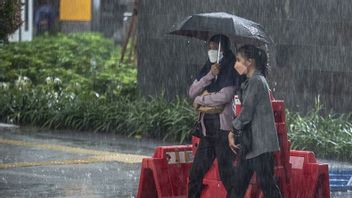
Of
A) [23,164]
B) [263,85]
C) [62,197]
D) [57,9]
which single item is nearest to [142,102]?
[23,164]

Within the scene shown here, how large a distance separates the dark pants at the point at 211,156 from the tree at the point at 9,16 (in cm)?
719

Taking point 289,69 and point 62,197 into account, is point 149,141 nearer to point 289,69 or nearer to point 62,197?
point 289,69

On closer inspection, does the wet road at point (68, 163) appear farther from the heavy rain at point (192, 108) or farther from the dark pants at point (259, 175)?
the dark pants at point (259, 175)

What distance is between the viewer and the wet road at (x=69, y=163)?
11.3 metres

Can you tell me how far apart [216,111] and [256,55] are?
63 cm

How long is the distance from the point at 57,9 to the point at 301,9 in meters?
18.0

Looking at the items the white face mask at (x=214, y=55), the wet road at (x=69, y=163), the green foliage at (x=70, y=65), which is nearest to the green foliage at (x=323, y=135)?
the wet road at (x=69, y=163)

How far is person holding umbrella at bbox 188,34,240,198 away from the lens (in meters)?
9.21

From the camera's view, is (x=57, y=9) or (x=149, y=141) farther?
(x=57, y=9)

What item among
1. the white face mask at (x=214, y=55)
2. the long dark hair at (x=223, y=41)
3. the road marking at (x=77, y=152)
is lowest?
the road marking at (x=77, y=152)

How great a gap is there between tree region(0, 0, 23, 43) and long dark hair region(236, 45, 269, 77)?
24.7 feet

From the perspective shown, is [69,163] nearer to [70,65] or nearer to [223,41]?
[223,41]

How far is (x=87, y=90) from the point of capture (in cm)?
1970

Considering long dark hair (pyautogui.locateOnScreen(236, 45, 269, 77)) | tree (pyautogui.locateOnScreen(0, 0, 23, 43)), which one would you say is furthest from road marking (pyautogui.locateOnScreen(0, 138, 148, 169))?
long dark hair (pyautogui.locateOnScreen(236, 45, 269, 77))
